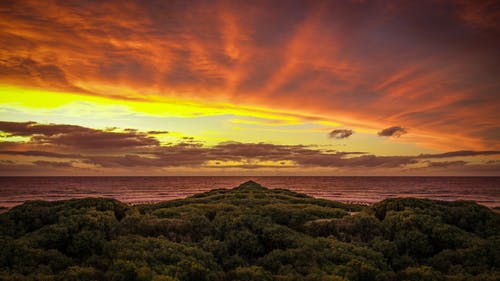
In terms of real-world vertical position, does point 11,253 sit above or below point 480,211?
below

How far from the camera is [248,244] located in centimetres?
1145

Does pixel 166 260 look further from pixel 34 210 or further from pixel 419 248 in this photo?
pixel 419 248

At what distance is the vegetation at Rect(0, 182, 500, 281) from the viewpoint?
9398 millimetres

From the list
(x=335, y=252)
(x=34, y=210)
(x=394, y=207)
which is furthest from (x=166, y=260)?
(x=394, y=207)

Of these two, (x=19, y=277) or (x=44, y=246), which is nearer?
(x=19, y=277)

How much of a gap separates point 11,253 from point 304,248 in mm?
8505

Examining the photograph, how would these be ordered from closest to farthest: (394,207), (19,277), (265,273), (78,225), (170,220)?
(19,277) → (265,273) → (78,225) → (170,220) → (394,207)

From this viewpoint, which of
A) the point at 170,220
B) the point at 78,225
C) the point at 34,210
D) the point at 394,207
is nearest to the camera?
the point at 78,225

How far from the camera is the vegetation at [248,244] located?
30.8ft

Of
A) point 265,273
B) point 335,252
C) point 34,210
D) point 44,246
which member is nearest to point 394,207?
point 335,252

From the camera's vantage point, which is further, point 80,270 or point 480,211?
point 480,211

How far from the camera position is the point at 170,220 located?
527 inches

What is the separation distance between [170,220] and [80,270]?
15.1 feet

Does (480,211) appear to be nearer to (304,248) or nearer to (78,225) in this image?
(304,248)
